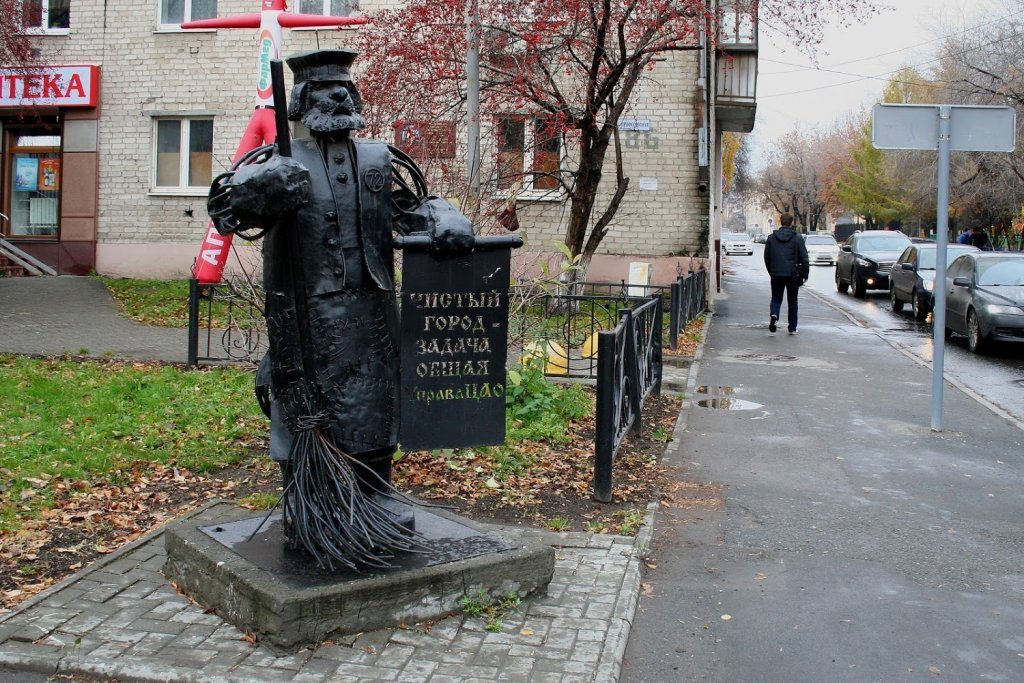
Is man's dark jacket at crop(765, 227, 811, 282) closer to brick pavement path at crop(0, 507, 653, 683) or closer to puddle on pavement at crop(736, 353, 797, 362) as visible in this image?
puddle on pavement at crop(736, 353, 797, 362)

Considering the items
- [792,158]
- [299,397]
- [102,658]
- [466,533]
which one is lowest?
[102,658]

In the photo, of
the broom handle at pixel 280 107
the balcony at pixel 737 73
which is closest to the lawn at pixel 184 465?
the broom handle at pixel 280 107

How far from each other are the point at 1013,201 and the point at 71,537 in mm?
37557

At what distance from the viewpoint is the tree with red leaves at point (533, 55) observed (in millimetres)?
14883

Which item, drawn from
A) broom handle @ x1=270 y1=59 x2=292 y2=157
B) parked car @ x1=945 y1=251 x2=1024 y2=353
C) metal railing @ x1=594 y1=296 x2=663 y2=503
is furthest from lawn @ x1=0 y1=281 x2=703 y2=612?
parked car @ x1=945 y1=251 x2=1024 y2=353

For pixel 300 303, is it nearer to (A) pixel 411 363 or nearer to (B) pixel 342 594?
(A) pixel 411 363

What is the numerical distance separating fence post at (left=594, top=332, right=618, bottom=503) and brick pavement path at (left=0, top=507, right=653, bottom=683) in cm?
155

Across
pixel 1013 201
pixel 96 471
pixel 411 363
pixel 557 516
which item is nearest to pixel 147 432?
pixel 96 471

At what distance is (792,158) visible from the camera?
108250 mm

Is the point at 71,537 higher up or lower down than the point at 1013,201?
lower down

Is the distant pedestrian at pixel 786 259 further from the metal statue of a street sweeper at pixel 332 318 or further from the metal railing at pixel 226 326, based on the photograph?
the metal statue of a street sweeper at pixel 332 318

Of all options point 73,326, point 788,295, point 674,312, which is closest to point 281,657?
point 674,312

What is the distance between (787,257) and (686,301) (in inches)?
70.6

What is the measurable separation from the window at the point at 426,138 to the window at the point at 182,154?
23.8ft
